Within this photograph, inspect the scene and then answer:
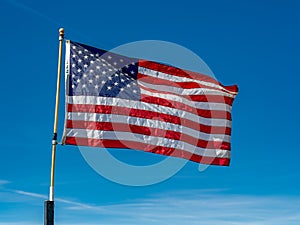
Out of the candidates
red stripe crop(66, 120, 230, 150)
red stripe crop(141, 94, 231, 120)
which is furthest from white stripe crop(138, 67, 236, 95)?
red stripe crop(66, 120, 230, 150)

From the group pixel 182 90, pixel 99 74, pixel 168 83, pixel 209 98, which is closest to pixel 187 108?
pixel 182 90

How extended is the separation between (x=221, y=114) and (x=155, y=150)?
3834 millimetres

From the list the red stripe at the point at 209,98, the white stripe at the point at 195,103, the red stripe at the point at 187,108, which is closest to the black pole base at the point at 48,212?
the red stripe at the point at 187,108

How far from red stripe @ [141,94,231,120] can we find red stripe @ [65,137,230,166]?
5.69ft

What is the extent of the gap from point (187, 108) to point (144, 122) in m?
2.43

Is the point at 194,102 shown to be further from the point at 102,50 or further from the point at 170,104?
the point at 102,50

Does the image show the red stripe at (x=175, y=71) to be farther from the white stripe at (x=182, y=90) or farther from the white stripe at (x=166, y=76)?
the white stripe at (x=182, y=90)

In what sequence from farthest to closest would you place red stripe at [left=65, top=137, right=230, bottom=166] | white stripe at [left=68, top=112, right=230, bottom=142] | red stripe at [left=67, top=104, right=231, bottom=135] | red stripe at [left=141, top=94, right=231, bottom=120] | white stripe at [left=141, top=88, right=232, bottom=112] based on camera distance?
white stripe at [left=141, top=88, right=232, bottom=112] < red stripe at [left=141, top=94, right=231, bottom=120] < red stripe at [left=67, top=104, right=231, bottom=135] < white stripe at [left=68, top=112, right=230, bottom=142] < red stripe at [left=65, top=137, right=230, bottom=166]

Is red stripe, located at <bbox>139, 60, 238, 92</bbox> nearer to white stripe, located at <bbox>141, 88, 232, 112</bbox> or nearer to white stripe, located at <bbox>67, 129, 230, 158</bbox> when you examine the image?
white stripe, located at <bbox>141, 88, 232, 112</bbox>

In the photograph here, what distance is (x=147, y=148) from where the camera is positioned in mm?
23203

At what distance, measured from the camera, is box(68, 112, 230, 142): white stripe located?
2169cm

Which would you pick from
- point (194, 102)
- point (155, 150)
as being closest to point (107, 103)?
point (155, 150)

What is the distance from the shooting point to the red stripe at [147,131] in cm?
2153

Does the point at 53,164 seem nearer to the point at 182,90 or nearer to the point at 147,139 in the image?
the point at 147,139
